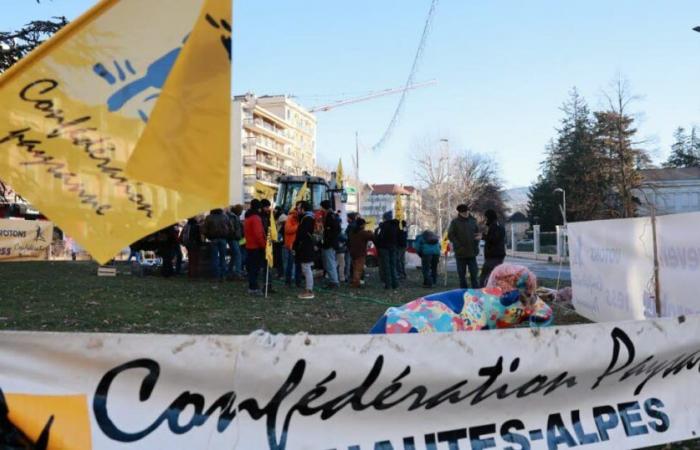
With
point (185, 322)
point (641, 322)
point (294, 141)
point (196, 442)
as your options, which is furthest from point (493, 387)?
point (294, 141)

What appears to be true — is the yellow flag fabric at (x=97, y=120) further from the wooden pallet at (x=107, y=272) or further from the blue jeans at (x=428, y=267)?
the wooden pallet at (x=107, y=272)

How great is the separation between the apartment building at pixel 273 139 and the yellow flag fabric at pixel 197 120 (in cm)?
8234

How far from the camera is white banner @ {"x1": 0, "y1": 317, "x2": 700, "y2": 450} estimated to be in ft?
8.36

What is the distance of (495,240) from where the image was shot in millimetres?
11398

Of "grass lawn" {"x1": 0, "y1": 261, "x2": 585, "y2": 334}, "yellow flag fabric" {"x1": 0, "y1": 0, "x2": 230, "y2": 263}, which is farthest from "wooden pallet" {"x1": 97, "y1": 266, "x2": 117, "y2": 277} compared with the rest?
"yellow flag fabric" {"x1": 0, "y1": 0, "x2": 230, "y2": 263}

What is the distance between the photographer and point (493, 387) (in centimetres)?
317

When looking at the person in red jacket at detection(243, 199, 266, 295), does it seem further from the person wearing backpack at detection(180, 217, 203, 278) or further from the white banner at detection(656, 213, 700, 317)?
the white banner at detection(656, 213, 700, 317)

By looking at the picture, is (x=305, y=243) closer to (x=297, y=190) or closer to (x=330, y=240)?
(x=330, y=240)

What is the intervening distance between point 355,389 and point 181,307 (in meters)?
7.20

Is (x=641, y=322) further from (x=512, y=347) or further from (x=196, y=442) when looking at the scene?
(x=196, y=442)

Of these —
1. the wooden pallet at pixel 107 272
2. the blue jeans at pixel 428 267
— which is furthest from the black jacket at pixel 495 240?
the wooden pallet at pixel 107 272

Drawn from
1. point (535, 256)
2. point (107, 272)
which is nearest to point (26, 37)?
point (107, 272)

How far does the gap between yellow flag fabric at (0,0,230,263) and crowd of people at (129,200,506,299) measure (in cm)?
888

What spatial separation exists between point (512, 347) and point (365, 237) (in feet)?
36.0
